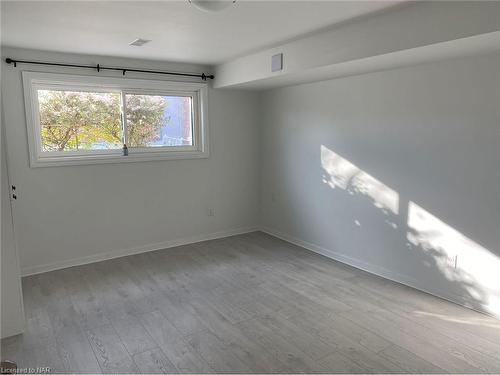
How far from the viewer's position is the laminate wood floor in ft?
7.34

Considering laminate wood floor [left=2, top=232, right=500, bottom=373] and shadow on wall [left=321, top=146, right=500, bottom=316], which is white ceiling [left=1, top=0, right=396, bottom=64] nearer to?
shadow on wall [left=321, top=146, right=500, bottom=316]

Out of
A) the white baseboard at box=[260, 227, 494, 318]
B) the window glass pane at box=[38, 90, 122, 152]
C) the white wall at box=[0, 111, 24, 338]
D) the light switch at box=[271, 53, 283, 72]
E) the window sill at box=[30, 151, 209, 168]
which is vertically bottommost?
the white baseboard at box=[260, 227, 494, 318]

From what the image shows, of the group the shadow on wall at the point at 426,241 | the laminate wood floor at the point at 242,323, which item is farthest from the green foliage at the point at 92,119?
the shadow on wall at the point at 426,241

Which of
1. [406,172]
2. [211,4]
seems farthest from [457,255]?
[211,4]

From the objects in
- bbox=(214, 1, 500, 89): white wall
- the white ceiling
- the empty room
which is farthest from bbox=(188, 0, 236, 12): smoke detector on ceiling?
bbox=(214, 1, 500, 89): white wall

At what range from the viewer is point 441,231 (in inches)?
119

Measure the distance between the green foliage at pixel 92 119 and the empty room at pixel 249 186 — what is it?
19mm

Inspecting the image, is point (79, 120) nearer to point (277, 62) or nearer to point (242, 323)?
point (277, 62)

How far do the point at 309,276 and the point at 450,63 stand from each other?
2.27 m

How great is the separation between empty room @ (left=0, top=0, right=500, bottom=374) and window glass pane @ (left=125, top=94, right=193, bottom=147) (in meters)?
0.02

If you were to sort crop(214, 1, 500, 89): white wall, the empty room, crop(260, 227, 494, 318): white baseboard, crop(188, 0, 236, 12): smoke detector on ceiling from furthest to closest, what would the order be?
crop(260, 227, 494, 318): white baseboard
the empty room
crop(214, 1, 500, 89): white wall
crop(188, 0, 236, 12): smoke detector on ceiling

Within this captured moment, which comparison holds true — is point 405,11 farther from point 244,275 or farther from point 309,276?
point 244,275

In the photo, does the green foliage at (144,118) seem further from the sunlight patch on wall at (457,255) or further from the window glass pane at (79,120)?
the sunlight patch on wall at (457,255)

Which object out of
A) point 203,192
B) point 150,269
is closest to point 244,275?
point 150,269
